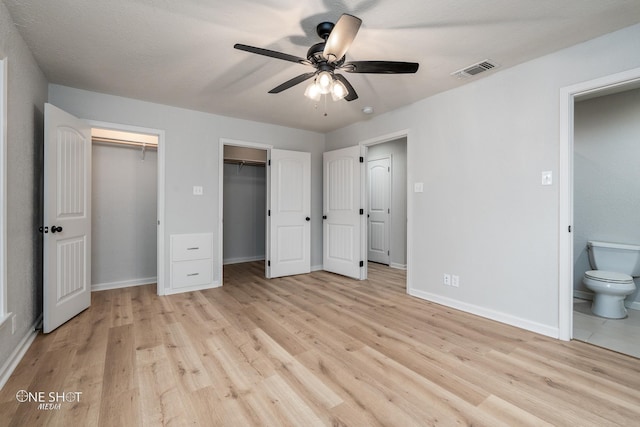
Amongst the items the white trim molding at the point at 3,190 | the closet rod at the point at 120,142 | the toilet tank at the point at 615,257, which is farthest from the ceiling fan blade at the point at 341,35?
the toilet tank at the point at 615,257

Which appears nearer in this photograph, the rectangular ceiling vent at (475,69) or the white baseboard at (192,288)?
the rectangular ceiling vent at (475,69)

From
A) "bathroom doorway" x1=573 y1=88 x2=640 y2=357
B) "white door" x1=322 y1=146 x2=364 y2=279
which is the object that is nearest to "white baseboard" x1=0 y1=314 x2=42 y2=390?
"white door" x1=322 y1=146 x2=364 y2=279

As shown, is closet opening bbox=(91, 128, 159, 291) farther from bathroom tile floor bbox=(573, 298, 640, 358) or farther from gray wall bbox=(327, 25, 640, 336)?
bathroom tile floor bbox=(573, 298, 640, 358)

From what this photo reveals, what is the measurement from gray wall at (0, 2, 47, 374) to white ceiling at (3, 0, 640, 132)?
7.9 inches

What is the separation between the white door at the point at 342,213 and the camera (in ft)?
14.7

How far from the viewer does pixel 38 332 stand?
253cm

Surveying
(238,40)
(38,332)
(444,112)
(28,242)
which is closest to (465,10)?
(444,112)

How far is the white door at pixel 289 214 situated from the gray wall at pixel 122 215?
1.79 metres

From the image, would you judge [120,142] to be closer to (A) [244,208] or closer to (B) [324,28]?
(A) [244,208]

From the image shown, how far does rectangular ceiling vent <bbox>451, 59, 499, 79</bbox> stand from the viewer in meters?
2.64

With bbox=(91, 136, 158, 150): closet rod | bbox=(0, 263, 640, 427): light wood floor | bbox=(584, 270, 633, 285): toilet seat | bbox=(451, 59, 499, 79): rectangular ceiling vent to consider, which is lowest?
bbox=(0, 263, 640, 427): light wood floor

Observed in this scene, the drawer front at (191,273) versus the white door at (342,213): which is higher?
the white door at (342,213)

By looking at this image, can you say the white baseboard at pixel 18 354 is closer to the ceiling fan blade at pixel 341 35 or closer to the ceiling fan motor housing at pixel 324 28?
the ceiling fan blade at pixel 341 35

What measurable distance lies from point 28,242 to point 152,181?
2.07m
